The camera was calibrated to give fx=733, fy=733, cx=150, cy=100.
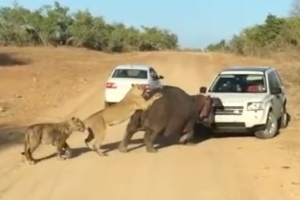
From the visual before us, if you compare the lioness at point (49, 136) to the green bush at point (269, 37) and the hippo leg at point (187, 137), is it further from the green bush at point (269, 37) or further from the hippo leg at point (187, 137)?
the green bush at point (269, 37)

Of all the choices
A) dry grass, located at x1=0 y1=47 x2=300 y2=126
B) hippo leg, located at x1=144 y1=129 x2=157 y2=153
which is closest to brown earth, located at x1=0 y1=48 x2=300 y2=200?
hippo leg, located at x1=144 y1=129 x2=157 y2=153

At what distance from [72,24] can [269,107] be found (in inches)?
2455

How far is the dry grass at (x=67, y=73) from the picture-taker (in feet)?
87.5

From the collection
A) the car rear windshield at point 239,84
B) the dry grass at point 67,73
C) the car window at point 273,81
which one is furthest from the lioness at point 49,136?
the dry grass at point 67,73

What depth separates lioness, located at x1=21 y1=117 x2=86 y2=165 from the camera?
1381 cm

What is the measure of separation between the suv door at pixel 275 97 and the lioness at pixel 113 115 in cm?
387

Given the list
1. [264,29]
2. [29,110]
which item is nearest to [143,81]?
[29,110]

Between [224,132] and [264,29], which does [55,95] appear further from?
[264,29]

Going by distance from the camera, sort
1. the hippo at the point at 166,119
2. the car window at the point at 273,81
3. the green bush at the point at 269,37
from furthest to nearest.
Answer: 1. the green bush at the point at 269,37
2. the car window at the point at 273,81
3. the hippo at the point at 166,119

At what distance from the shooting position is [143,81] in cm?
2438

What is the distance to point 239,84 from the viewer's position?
18.3 m

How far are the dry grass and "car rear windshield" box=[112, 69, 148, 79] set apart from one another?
2458 millimetres

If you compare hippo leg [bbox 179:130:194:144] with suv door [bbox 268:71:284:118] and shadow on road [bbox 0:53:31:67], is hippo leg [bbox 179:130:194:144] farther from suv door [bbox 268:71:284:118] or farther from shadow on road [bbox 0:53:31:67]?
shadow on road [bbox 0:53:31:67]

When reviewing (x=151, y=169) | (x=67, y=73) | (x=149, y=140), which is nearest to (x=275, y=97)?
(x=149, y=140)
